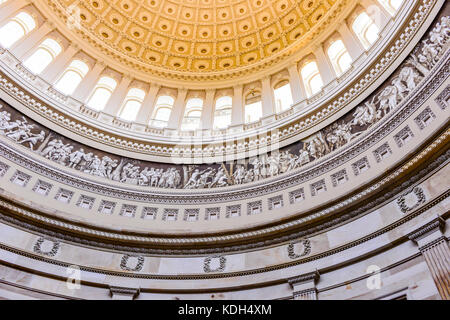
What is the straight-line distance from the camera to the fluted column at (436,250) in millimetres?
8168

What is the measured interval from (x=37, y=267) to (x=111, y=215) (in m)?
3.43

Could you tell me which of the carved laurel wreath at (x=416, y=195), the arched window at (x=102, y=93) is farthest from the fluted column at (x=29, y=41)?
the carved laurel wreath at (x=416, y=195)

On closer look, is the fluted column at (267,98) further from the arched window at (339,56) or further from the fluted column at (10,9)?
the fluted column at (10,9)

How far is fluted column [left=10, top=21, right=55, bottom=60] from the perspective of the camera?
1814 centimetres

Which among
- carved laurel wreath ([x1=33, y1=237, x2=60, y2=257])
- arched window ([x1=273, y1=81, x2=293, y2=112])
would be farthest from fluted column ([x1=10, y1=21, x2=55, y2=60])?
arched window ([x1=273, y1=81, x2=293, y2=112])

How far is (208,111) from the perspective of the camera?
21.2 m

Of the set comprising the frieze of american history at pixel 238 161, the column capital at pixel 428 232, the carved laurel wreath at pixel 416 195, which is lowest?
the column capital at pixel 428 232

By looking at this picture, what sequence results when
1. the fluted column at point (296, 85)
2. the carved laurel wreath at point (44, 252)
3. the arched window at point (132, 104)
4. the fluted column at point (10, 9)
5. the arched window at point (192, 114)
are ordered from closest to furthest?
the carved laurel wreath at point (44, 252), the fluted column at point (10, 9), the fluted column at point (296, 85), the arched window at point (192, 114), the arched window at point (132, 104)

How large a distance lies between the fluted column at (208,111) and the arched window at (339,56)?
7.18m

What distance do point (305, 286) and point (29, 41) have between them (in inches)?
719

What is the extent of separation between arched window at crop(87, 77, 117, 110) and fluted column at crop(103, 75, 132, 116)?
393 millimetres

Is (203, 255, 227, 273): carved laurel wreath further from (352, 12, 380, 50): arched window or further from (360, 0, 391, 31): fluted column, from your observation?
(352, 12, 380, 50): arched window

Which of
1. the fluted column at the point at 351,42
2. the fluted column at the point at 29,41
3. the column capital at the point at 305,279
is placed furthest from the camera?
the fluted column at the point at 29,41
